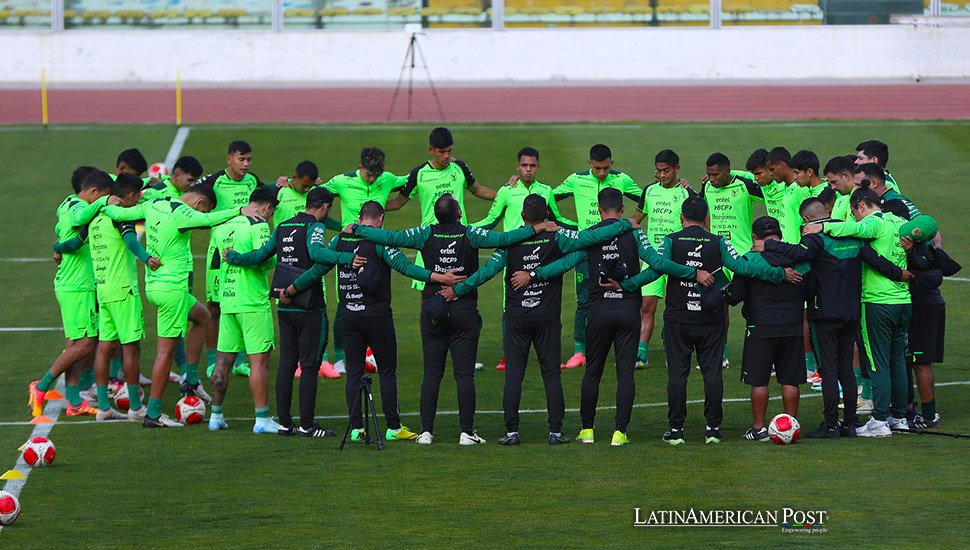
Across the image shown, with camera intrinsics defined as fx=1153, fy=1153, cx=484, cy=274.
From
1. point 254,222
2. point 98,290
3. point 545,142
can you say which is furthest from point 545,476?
point 545,142

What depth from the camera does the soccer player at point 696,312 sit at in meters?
10.1

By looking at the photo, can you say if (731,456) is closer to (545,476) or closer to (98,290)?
(545,476)

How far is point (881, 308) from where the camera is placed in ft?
33.8

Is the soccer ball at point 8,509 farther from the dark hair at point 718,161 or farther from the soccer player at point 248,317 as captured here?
the dark hair at point 718,161

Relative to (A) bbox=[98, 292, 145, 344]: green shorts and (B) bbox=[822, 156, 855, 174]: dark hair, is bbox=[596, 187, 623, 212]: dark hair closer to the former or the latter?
(B) bbox=[822, 156, 855, 174]: dark hair

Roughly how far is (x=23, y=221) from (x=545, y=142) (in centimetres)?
1246

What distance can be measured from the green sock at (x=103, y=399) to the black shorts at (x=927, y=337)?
7.89 m

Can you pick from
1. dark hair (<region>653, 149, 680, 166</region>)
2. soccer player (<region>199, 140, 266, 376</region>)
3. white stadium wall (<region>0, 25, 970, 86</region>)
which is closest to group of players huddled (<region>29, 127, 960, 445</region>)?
soccer player (<region>199, 140, 266, 376</region>)

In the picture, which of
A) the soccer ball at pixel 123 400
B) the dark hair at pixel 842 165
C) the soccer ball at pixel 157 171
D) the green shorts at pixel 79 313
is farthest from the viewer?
the soccer ball at pixel 157 171

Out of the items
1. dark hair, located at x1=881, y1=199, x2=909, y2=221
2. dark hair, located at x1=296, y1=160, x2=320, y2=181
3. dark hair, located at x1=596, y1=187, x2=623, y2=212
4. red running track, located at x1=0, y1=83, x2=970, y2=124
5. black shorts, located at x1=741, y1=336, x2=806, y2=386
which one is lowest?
black shorts, located at x1=741, y1=336, x2=806, y2=386

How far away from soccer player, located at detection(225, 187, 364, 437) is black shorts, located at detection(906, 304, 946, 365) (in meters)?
5.50

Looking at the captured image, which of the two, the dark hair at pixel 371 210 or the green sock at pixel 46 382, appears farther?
the green sock at pixel 46 382

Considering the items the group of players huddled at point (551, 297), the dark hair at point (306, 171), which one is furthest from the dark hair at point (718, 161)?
the dark hair at point (306, 171)

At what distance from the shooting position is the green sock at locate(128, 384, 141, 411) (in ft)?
38.2
